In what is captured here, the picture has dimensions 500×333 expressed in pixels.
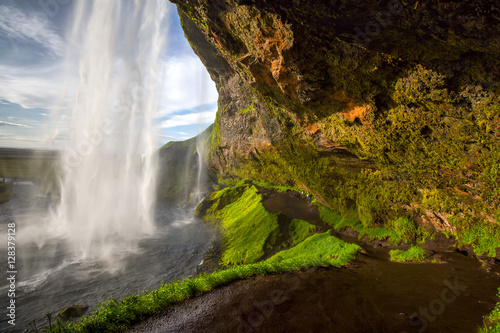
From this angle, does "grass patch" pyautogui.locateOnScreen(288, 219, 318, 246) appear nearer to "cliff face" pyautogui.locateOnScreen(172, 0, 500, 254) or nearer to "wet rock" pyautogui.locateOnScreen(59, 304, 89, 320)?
"cliff face" pyautogui.locateOnScreen(172, 0, 500, 254)

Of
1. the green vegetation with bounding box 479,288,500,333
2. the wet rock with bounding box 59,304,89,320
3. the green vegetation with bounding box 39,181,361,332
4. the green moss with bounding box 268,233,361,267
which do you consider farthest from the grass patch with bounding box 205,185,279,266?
the green vegetation with bounding box 479,288,500,333

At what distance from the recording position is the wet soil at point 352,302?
476 centimetres

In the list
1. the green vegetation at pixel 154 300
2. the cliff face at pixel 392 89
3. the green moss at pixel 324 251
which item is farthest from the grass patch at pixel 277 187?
the green vegetation at pixel 154 300

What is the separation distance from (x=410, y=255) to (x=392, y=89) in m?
7.19

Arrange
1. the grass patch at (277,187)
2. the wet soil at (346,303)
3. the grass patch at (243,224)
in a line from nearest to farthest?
the wet soil at (346,303), the grass patch at (243,224), the grass patch at (277,187)

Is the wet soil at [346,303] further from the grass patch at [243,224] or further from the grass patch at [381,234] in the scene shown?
the grass patch at [243,224]

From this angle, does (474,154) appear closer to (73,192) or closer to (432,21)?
(432,21)

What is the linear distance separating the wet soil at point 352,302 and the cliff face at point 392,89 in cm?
336

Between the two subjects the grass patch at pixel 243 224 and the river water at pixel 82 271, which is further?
the grass patch at pixel 243 224

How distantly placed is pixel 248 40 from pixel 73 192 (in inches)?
800

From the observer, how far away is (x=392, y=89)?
852 cm

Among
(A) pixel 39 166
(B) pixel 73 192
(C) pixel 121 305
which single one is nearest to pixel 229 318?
(C) pixel 121 305

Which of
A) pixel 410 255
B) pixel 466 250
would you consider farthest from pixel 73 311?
pixel 466 250

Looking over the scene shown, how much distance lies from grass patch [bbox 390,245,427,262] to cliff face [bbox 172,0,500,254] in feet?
6.13
